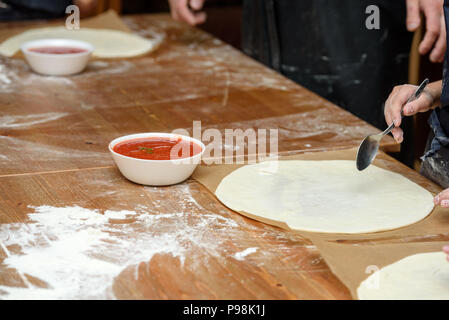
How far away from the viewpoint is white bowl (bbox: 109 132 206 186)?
4.71ft

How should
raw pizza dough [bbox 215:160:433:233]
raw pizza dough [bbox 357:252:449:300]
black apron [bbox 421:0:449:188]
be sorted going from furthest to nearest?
1. black apron [bbox 421:0:449:188]
2. raw pizza dough [bbox 215:160:433:233]
3. raw pizza dough [bbox 357:252:449:300]

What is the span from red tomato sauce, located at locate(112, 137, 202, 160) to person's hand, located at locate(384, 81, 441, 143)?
491 millimetres

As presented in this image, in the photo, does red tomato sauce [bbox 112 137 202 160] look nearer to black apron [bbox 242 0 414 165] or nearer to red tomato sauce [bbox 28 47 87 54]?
red tomato sauce [bbox 28 47 87 54]

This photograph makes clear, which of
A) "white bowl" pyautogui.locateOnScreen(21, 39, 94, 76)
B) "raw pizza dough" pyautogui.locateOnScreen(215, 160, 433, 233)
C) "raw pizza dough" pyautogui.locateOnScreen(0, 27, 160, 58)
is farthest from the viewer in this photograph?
"raw pizza dough" pyautogui.locateOnScreen(0, 27, 160, 58)

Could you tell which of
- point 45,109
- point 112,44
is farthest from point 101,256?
point 112,44

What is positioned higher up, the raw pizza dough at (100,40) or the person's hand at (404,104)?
the person's hand at (404,104)

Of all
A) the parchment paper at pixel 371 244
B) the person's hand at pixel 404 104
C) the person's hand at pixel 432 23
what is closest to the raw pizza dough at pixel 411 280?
the parchment paper at pixel 371 244

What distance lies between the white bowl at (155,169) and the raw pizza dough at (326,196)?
3.6 inches

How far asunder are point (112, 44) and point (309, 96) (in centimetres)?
94

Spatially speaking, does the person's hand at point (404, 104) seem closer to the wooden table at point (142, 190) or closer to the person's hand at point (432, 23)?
the wooden table at point (142, 190)

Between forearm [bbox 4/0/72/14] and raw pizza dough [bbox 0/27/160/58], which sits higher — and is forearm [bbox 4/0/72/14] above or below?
above

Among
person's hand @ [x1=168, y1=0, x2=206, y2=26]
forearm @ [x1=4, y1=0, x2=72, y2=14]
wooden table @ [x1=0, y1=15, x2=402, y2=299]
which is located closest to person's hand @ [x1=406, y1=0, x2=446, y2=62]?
wooden table @ [x1=0, y1=15, x2=402, y2=299]

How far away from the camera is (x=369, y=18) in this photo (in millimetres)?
2594

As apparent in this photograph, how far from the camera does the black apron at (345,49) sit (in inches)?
103
